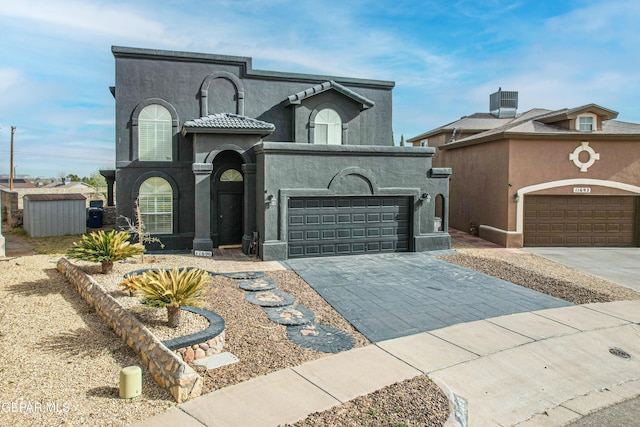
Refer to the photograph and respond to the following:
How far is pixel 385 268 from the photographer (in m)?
14.4

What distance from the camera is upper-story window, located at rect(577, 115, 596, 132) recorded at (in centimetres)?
1919

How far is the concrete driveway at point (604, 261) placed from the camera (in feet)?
45.4

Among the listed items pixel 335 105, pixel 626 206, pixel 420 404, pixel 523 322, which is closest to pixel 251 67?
pixel 335 105

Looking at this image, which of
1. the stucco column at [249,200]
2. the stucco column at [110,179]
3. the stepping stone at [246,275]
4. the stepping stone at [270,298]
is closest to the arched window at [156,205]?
the stucco column at [249,200]

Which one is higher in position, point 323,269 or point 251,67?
point 251,67

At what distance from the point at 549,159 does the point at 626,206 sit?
4.08 meters

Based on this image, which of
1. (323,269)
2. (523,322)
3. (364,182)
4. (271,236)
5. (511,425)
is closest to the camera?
(511,425)

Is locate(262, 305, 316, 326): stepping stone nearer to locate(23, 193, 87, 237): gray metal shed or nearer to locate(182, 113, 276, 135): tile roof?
locate(182, 113, 276, 135): tile roof

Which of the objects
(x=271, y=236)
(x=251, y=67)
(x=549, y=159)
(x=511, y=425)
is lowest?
(x=511, y=425)

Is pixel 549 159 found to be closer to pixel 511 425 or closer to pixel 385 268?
pixel 385 268

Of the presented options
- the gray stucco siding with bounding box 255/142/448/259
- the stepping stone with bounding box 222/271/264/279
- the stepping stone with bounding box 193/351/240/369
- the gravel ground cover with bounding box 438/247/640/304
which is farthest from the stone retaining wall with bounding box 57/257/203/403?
the gravel ground cover with bounding box 438/247/640/304

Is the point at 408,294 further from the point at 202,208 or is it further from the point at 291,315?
the point at 202,208

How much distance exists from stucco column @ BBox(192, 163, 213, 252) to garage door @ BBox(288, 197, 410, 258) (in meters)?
3.19

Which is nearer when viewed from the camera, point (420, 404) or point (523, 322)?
point (420, 404)
